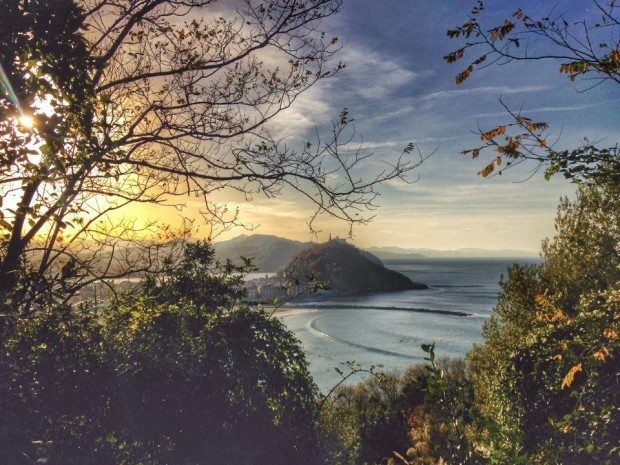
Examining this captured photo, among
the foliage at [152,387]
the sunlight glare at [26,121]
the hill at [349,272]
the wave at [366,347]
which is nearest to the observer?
the sunlight glare at [26,121]

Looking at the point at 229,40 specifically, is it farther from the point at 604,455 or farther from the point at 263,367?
the point at 604,455

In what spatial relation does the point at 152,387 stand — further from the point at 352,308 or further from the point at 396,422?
the point at 352,308

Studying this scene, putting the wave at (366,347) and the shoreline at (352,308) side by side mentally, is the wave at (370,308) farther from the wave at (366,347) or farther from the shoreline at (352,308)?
the wave at (366,347)

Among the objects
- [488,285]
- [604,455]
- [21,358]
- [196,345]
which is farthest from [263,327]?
[488,285]

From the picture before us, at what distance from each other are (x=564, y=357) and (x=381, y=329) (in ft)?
235

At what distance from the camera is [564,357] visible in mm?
10031

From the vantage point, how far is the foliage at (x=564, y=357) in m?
6.79

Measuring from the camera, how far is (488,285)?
159 meters

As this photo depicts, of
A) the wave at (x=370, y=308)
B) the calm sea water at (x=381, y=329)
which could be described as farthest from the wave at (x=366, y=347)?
the wave at (x=370, y=308)

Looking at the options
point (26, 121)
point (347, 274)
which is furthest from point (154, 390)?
point (347, 274)

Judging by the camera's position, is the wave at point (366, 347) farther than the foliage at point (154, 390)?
Yes

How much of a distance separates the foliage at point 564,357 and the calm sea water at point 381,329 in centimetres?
2831

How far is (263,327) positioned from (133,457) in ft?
13.2

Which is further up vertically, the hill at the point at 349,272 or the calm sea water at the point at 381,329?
the hill at the point at 349,272
